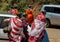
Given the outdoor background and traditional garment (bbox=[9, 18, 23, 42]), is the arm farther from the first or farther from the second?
the outdoor background

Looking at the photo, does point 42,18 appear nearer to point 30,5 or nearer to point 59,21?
point 59,21

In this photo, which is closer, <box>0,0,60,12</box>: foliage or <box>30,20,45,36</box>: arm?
<box>30,20,45,36</box>: arm

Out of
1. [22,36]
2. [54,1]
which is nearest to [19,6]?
[54,1]

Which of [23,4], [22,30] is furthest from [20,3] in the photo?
[22,30]

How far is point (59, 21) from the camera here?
2609 cm

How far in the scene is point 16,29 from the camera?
9305mm

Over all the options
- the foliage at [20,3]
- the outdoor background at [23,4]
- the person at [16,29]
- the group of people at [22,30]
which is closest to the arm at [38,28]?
the group of people at [22,30]

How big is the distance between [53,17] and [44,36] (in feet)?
56.3

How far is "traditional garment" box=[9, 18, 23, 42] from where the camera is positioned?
30.3 feet

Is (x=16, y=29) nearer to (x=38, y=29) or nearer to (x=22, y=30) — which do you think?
(x=22, y=30)

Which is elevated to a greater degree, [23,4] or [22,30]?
[22,30]

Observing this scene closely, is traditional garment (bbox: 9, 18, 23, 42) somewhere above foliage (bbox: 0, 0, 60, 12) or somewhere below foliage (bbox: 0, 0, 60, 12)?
above

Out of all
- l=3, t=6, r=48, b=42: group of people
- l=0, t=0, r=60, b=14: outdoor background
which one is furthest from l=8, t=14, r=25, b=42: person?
l=0, t=0, r=60, b=14: outdoor background

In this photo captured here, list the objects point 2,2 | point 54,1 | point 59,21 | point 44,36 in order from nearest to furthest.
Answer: point 44,36 → point 59,21 → point 54,1 → point 2,2
